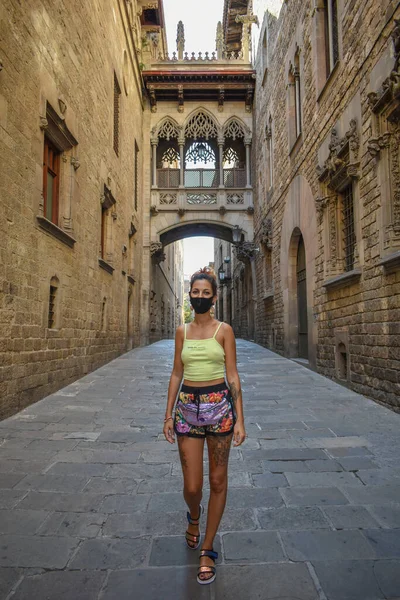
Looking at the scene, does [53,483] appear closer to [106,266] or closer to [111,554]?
[111,554]

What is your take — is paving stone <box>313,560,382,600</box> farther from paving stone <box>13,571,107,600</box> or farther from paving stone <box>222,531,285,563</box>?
paving stone <box>13,571,107,600</box>

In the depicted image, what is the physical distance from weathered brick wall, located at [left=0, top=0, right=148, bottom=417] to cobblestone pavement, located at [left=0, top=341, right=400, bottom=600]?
1429mm

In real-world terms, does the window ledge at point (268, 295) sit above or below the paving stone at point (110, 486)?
above

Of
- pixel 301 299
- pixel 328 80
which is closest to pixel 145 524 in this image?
pixel 328 80

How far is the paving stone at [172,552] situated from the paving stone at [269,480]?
911 millimetres

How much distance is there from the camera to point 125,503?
120 inches

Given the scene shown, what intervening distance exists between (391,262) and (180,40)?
19.0 meters

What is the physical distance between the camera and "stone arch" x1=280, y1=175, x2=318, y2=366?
979cm

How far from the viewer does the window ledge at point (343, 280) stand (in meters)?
7.06

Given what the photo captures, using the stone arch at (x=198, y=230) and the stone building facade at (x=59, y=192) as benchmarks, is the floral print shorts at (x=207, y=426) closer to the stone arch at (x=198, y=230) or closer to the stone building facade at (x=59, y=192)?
the stone building facade at (x=59, y=192)

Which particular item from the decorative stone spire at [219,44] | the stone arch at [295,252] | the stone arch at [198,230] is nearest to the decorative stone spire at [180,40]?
the decorative stone spire at [219,44]

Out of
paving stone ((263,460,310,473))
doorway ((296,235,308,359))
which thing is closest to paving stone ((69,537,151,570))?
paving stone ((263,460,310,473))

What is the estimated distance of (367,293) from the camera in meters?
6.68

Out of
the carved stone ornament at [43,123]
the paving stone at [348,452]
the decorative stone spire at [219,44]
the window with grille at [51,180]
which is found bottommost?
the paving stone at [348,452]
